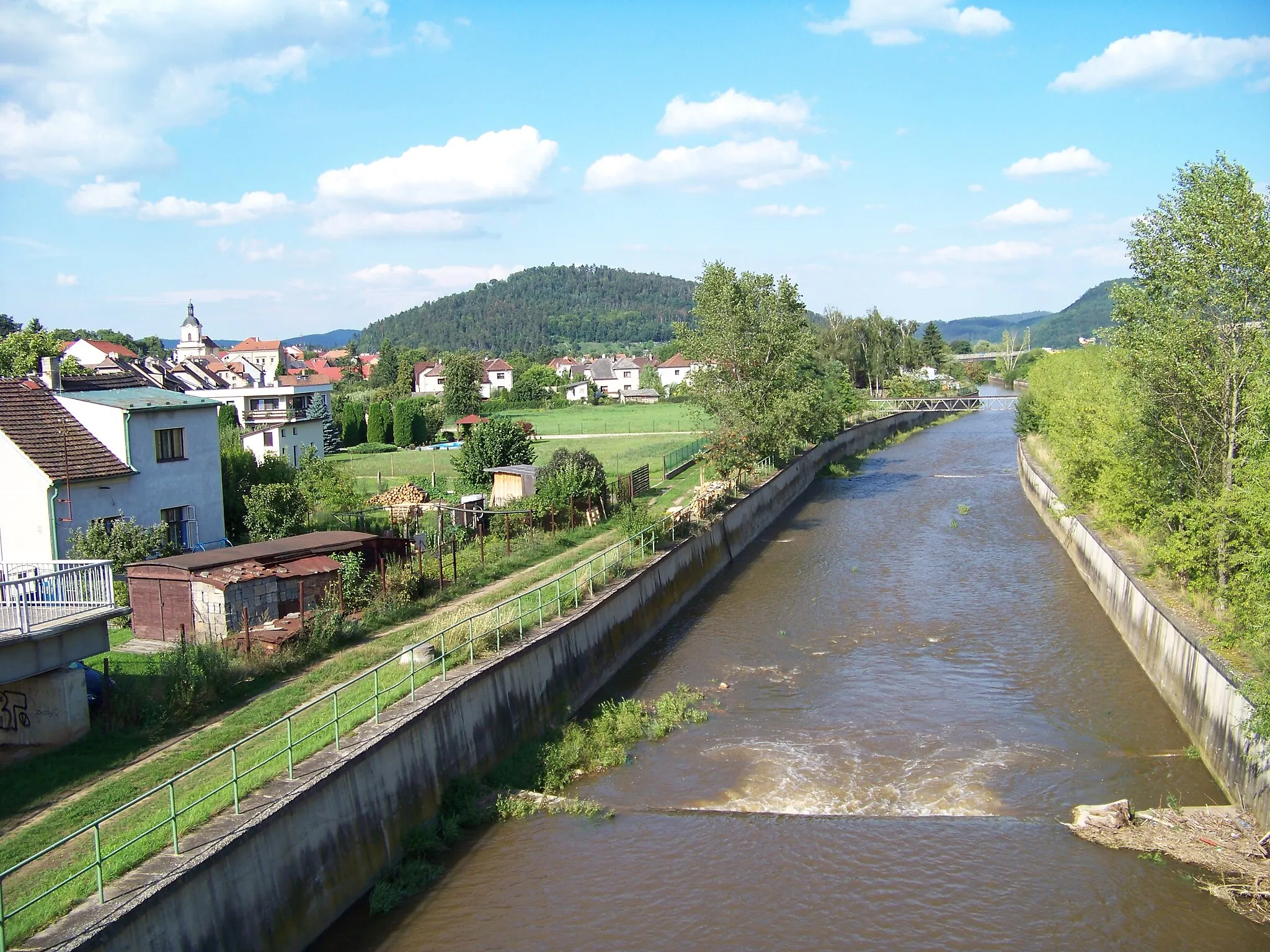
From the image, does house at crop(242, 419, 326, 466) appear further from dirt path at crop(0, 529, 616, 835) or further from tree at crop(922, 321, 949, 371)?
tree at crop(922, 321, 949, 371)

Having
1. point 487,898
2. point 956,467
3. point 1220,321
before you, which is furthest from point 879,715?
point 956,467

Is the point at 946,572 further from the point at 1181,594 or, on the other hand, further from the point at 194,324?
the point at 194,324

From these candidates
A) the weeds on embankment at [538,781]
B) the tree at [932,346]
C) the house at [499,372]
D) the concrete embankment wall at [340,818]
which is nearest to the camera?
the concrete embankment wall at [340,818]

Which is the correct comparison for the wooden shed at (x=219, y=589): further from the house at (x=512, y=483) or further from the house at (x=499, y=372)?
the house at (x=499, y=372)

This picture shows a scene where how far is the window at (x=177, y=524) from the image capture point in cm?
2608

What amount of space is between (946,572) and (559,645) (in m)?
17.0

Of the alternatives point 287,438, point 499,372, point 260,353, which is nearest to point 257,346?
point 260,353

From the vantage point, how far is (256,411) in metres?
56.6

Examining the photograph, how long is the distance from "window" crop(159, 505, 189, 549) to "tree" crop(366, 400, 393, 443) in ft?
151

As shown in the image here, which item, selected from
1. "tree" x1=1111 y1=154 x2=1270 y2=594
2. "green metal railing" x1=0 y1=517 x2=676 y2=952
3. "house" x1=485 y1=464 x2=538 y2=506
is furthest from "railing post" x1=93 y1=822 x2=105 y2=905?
"house" x1=485 y1=464 x2=538 y2=506

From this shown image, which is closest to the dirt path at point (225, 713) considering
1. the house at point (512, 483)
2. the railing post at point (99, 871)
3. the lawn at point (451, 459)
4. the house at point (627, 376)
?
the railing post at point (99, 871)

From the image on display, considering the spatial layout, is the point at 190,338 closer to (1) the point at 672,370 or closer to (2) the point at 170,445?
(1) the point at 672,370

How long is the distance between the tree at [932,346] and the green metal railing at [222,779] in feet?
372

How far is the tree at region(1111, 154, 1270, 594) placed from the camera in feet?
71.3
